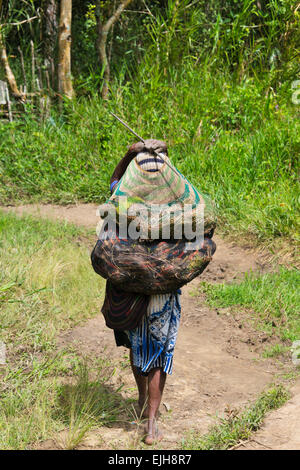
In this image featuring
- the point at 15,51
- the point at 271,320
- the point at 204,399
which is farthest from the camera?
the point at 15,51

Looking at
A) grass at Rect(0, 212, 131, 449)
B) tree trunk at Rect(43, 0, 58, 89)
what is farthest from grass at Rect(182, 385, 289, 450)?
tree trunk at Rect(43, 0, 58, 89)

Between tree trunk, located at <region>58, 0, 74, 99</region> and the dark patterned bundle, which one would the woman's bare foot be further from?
tree trunk, located at <region>58, 0, 74, 99</region>

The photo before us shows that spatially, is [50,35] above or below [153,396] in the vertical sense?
above

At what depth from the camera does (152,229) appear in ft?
10.3

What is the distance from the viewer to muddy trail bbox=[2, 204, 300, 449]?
3.46 m

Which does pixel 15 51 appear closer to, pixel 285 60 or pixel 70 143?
pixel 70 143

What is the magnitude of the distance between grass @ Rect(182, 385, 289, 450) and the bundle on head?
89 centimetres

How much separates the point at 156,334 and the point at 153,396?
0.35m

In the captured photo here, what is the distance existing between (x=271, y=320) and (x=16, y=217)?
340cm

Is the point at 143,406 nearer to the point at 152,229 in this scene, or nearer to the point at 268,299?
the point at 152,229

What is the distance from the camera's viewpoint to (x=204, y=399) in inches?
162

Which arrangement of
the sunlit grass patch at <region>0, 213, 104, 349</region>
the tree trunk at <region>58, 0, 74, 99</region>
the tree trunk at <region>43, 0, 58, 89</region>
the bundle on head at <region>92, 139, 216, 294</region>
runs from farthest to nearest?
the tree trunk at <region>43, 0, 58, 89</region>
the tree trunk at <region>58, 0, 74, 99</region>
the sunlit grass patch at <region>0, 213, 104, 349</region>
the bundle on head at <region>92, 139, 216, 294</region>

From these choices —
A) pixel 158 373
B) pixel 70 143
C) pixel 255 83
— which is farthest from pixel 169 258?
pixel 255 83

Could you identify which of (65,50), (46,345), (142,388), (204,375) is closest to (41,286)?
(46,345)
